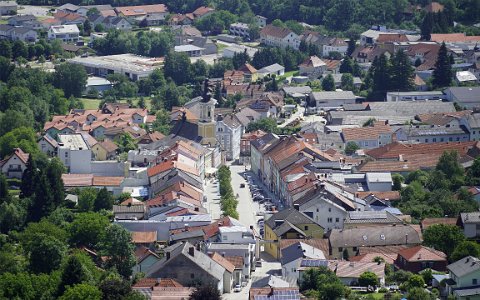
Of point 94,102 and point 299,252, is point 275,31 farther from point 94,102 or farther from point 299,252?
point 299,252

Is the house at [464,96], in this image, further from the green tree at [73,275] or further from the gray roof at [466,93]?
the green tree at [73,275]

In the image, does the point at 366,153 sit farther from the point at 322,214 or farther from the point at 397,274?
the point at 397,274

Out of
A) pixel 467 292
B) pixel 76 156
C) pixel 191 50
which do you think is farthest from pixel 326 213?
pixel 191 50

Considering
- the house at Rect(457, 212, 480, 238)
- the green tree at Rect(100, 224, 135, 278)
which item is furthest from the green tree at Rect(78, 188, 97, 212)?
the house at Rect(457, 212, 480, 238)

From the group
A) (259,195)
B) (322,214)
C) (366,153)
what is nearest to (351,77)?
(366,153)

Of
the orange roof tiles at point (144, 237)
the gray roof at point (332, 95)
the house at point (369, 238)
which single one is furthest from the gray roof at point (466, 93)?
the orange roof tiles at point (144, 237)
